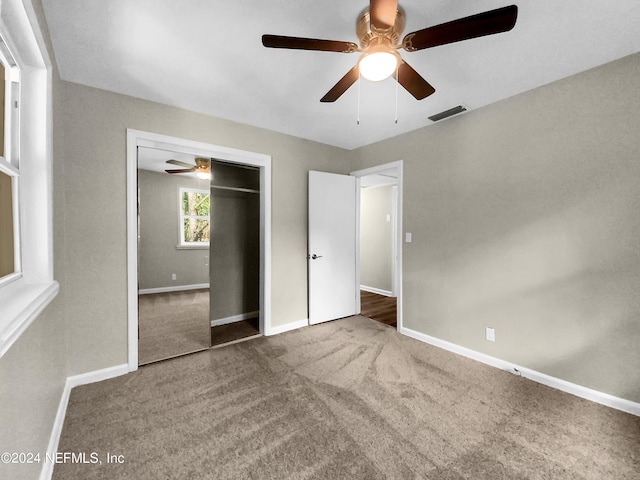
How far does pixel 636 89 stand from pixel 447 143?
1329 millimetres

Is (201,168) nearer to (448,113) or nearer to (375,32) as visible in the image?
(375,32)

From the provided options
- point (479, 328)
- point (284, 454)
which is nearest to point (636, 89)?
point (479, 328)

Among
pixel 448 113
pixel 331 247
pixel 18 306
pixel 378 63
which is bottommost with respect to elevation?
pixel 18 306

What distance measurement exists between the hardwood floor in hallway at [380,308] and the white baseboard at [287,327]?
3.29 ft

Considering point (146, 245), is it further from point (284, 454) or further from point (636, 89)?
point (636, 89)

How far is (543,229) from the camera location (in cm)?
229

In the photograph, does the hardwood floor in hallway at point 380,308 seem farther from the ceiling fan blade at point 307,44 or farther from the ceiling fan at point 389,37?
the ceiling fan blade at point 307,44

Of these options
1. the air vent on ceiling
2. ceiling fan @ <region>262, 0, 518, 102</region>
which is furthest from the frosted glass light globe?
the air vent on ceiling

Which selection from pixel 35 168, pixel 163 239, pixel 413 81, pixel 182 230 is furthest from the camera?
pixel 182 230

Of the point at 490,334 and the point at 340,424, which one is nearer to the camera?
the point at 340,424

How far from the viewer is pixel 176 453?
5.01 feet

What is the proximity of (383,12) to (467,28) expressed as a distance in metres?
0.41

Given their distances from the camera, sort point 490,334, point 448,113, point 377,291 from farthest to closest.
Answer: point 377,291 → point 448,113 → point 490,334

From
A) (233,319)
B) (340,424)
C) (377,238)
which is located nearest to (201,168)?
(233,319)
